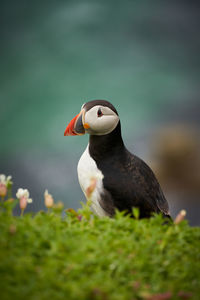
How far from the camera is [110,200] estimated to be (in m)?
2.38

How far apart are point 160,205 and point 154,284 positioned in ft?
3.67

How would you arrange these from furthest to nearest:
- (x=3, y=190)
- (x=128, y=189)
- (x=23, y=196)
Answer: (x=128, y=189) < (x=23, y=196) < (x=3, y=190)

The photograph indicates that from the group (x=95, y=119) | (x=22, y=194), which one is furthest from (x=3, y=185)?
(x=95, y=119)

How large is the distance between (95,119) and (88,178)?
409 millimetres

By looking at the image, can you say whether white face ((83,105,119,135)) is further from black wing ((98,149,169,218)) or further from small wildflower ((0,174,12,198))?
small wildflower ((0,174,12,198))

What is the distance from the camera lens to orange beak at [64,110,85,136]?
7.96ft

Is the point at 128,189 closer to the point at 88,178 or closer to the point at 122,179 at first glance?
the point at 122,179

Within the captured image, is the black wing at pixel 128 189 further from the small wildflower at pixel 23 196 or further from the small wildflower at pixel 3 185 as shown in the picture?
the small wildflower at pixel 3 185

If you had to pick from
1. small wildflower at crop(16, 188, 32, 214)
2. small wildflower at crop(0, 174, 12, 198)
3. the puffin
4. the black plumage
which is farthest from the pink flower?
the black plumage

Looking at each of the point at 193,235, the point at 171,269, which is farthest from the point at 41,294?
the point at 193,235

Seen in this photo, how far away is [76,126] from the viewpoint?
7.98 ft

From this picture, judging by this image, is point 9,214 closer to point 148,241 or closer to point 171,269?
point 148,241

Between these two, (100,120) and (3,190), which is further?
(100,120)

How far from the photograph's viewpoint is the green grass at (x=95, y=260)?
1.28 meters
